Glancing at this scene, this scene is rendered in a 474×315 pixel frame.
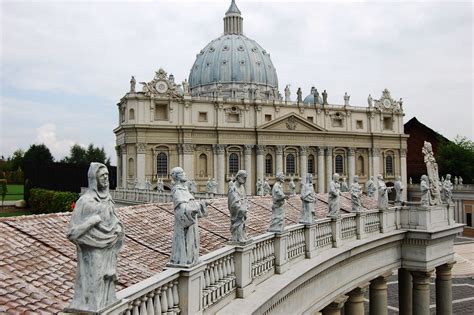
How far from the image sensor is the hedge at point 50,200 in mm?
45278

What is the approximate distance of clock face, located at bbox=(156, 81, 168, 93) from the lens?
6650cm

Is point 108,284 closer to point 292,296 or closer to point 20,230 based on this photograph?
point 20,230

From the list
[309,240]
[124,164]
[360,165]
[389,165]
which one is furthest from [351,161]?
[309,240]

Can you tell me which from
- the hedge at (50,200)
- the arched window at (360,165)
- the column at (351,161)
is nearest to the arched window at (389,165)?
the arched window at (360,165)

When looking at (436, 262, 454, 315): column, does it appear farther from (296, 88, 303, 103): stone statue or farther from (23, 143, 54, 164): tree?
(23, 143, 54, 164): tree

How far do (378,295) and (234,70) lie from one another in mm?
70461

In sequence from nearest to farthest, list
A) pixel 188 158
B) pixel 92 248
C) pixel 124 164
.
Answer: pixel 92 248 < pixel 124 164 < pixel 188 158

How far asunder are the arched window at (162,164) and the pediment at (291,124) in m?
13.3

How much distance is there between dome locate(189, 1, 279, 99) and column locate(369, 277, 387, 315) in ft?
212

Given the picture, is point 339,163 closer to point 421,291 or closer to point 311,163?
point 311,163

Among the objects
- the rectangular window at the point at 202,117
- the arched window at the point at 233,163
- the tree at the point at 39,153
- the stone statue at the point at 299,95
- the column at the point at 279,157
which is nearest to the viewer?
the rectangular window at the point at 202,117

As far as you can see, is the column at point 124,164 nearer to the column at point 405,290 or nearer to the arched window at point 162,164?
the arched window at point 162,164

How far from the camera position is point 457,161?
7975cm

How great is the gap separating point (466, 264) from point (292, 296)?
36.3m
